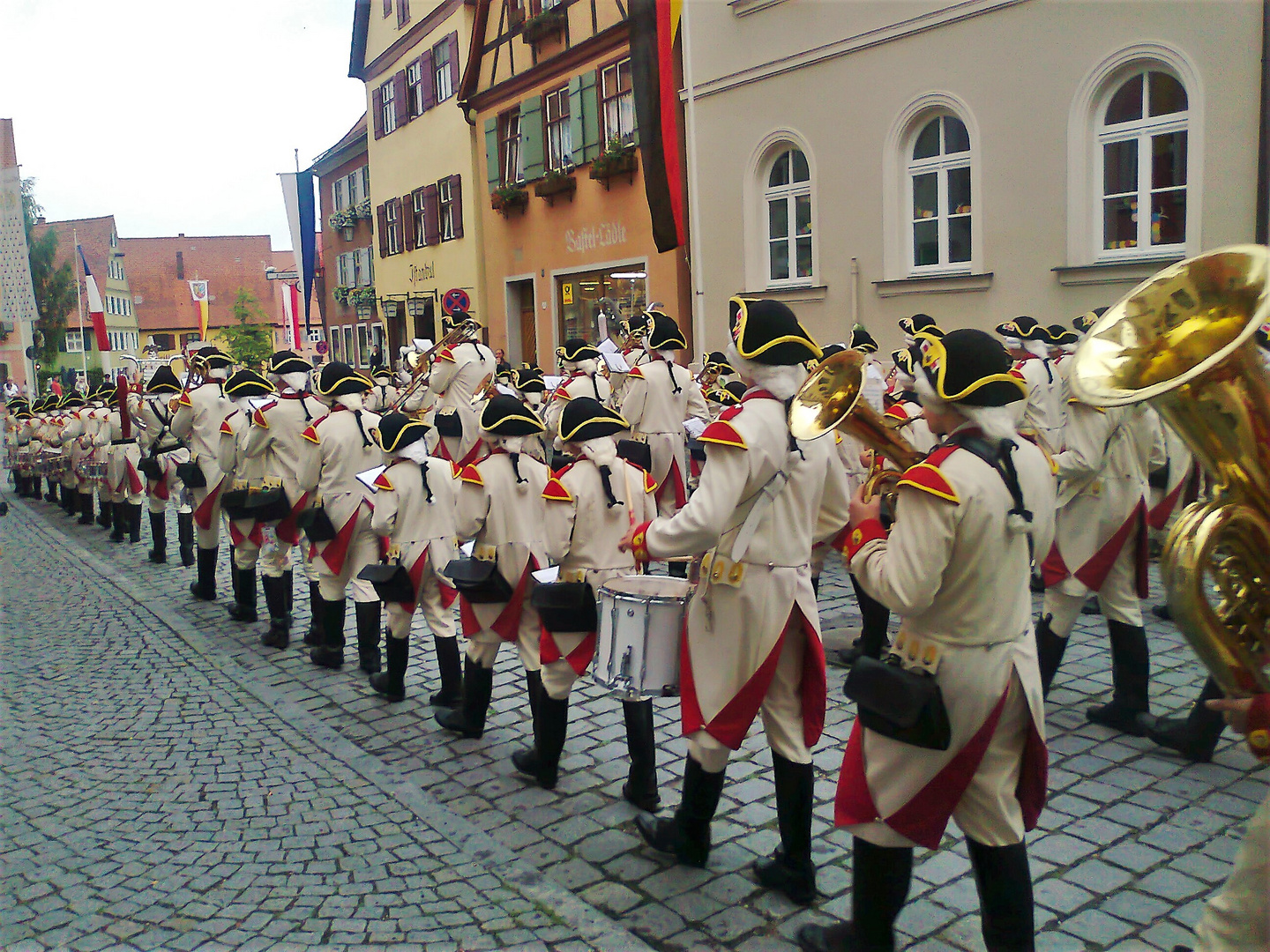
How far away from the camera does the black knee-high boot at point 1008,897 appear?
2.95 meters

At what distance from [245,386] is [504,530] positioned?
148 inches

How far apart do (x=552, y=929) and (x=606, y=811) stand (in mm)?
984

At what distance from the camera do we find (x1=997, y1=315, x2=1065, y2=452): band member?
7.29 m

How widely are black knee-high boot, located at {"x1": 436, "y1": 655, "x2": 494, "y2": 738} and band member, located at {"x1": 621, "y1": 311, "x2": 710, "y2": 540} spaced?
13.5 feet

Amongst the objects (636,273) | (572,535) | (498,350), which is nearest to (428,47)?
(498,350)

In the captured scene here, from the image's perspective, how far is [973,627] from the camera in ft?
9.70

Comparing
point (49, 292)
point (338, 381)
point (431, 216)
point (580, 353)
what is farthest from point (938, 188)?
point (49, 292)

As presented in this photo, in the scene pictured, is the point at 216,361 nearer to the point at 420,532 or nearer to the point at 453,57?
the point at 420,532

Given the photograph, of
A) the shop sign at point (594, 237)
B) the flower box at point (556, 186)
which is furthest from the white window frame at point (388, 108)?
the shop sign at point (594, 237)

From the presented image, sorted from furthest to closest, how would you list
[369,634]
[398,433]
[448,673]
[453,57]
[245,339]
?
[245,339] < [453,57] < [369,634] < [448,673] < [398,433]

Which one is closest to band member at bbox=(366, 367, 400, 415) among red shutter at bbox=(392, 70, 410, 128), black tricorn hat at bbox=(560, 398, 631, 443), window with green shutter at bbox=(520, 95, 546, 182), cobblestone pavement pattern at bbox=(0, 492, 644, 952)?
cobblestone pavement pattern at bbox=(0, 492, 644, 952)

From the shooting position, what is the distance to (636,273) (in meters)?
18.7

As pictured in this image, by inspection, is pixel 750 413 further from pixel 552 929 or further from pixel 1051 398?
pixel 1051 398

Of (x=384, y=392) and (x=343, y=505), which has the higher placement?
(x=384, y=392)
